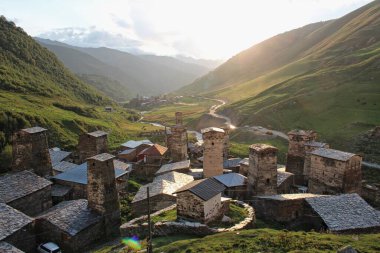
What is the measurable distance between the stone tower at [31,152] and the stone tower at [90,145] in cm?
877

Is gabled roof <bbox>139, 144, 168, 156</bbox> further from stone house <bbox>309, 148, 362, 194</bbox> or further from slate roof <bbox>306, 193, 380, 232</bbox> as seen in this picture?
slate roof <bbox>306, 193, 380, 232</bbox>

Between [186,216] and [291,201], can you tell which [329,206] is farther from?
[186,216]

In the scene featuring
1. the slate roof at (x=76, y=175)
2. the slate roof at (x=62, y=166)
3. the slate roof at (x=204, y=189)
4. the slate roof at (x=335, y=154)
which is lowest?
the slate roof at (x=62, y=166)

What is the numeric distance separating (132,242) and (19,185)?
487 inches

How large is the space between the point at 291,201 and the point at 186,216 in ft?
30.6

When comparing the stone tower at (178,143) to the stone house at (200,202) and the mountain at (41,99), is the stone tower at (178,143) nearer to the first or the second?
the mountain at (41,99)

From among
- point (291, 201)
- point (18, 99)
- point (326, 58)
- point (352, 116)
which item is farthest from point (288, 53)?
point (291, 201)

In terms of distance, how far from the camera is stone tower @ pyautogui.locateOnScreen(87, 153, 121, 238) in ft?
88.9

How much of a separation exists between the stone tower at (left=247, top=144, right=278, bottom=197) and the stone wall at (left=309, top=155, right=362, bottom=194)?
303 inches

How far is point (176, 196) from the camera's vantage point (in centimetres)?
2903

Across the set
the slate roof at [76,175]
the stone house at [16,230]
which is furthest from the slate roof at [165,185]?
the stone house at [16,230]

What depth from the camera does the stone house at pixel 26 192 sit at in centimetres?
2801

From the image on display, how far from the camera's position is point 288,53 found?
196 m

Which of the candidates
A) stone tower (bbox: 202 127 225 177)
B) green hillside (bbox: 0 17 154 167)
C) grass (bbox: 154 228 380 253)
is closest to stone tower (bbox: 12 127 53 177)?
green hillside (bbox: 0 17 154 167)
